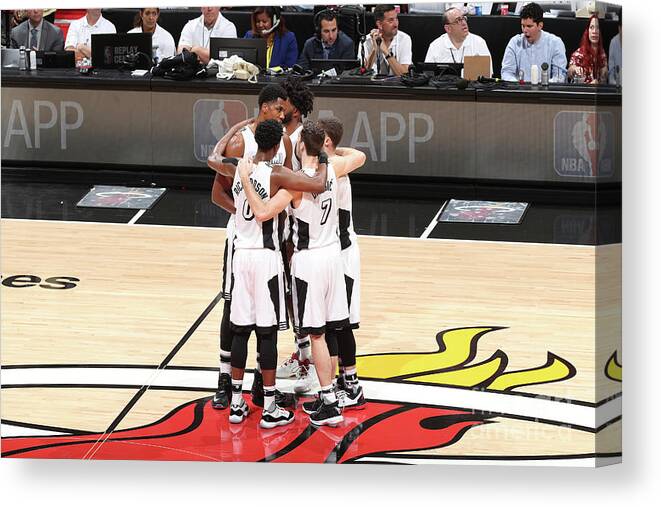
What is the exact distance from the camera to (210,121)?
31.1 feet

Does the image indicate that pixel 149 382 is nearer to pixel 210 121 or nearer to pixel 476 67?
pixel 210 121

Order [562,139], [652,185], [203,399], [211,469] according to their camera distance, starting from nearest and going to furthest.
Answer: [652,185] → [211,469] → [203,399] → [562,139]

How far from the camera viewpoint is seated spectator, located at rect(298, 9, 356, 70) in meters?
10.6

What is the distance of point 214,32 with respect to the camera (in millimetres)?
10617

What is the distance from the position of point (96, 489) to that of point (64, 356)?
4.47 feet

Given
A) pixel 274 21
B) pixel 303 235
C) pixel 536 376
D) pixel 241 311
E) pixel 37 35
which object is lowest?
pixel 536 376

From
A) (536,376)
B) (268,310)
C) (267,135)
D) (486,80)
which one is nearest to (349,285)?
(268,310)

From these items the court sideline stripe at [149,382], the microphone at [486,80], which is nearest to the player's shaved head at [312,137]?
the court sideline stripe at [149,382]

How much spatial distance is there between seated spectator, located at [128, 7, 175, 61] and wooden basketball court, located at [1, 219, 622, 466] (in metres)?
1.36

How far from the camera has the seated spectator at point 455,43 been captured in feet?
36.8

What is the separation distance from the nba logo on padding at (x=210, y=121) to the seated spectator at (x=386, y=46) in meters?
1.88

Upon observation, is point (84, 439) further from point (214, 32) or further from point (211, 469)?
point (214, 32)

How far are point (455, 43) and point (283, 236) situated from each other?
4.79 m

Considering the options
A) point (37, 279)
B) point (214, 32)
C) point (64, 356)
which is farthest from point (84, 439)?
point (214, 32)
